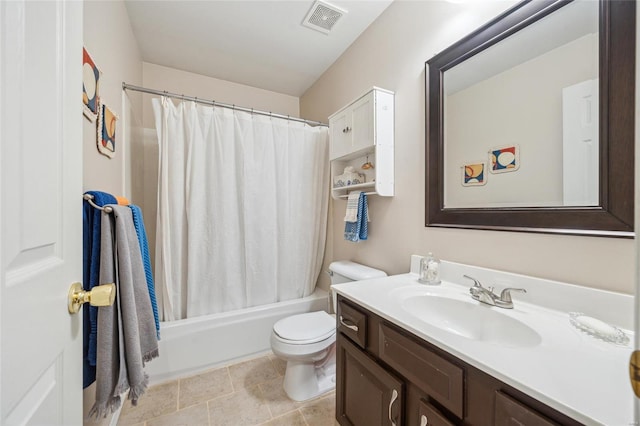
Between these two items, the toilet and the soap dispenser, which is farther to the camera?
the toilet

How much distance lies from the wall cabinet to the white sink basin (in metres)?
0.73

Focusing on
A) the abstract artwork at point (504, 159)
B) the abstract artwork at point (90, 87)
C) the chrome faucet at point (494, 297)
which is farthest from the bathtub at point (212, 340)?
the abstract artwork at point (504, 159)

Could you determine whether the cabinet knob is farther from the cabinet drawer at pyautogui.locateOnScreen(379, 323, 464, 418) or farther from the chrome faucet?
the chrome faucet

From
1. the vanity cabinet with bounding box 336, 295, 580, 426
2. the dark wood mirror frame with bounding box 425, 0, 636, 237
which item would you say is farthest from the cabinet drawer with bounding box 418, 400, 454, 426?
the dark wood mirror frame with bounding box 425, 0, 636, 237

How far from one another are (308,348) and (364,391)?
45 cm

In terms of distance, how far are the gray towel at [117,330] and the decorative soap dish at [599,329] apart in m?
1.40

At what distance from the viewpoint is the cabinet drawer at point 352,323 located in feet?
3.34

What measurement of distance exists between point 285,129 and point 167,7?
1.08 m

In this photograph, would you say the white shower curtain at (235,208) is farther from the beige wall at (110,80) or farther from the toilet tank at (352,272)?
the toilet tank at (352,272)

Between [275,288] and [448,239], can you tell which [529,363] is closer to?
[448,239]

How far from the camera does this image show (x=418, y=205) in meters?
1.45

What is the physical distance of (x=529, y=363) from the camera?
1.97 feet

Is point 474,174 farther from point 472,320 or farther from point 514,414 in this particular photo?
point 514,414

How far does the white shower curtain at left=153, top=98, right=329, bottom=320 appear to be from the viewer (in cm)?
177
